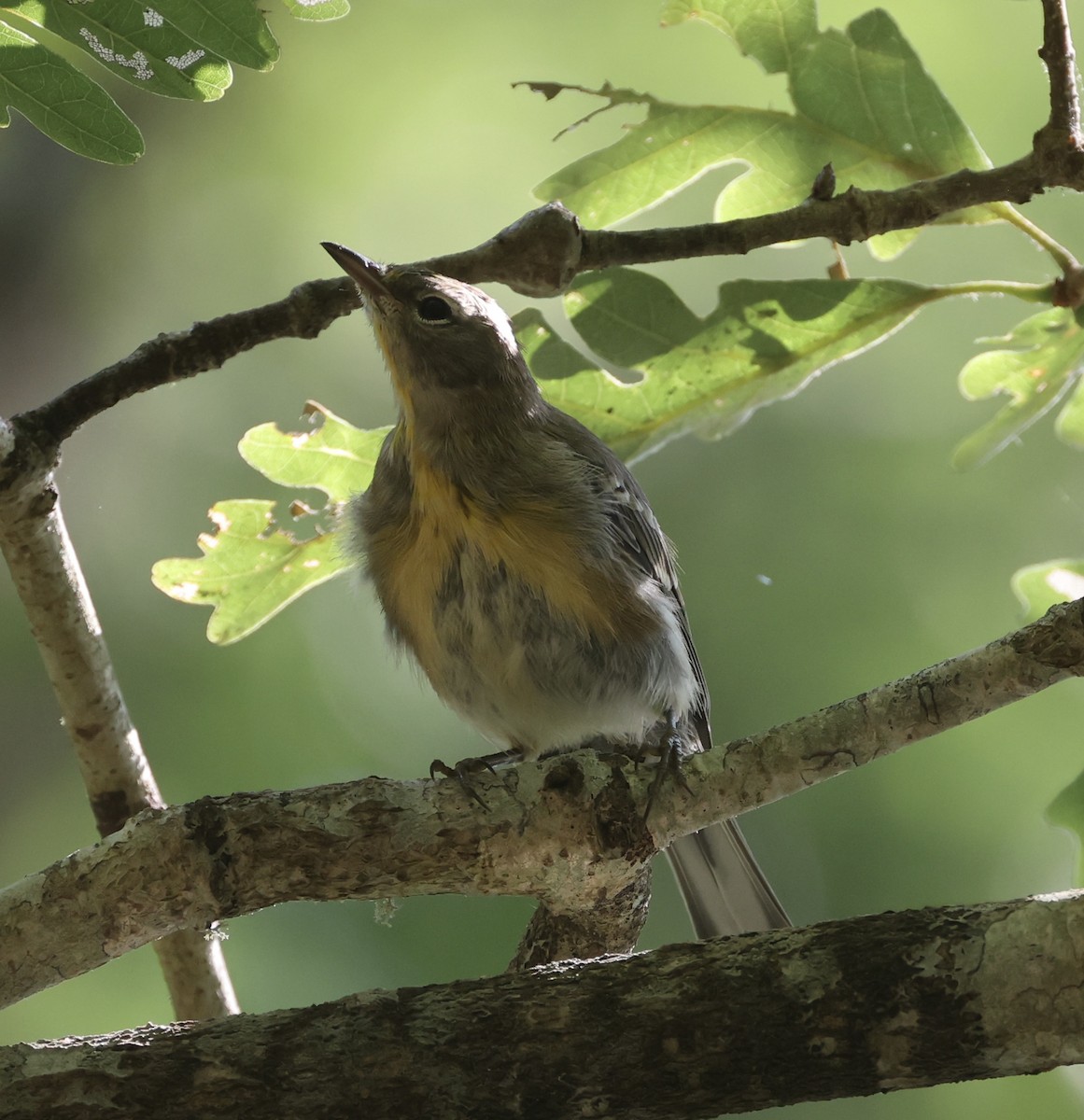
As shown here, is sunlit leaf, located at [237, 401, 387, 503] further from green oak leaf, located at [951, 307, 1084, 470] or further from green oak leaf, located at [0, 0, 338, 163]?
green oak leaf, located at [951, 307, 1084, 470]

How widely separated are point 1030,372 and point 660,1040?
2133 millimetres

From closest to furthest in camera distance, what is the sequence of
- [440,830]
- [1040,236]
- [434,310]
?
[440,830], [1040,236], [434,310]

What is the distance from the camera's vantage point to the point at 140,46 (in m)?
2.70

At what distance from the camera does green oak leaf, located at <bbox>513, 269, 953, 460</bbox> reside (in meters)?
3.42

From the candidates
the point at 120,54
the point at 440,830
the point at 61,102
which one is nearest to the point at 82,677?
the point at 440,830

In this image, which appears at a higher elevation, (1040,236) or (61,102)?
(61,102)

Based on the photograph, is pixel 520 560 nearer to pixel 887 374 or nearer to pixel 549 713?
pixel 549 713

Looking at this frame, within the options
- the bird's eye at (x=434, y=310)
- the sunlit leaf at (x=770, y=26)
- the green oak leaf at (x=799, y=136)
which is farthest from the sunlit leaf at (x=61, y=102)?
the sunlit leaf at (x=770, y=26)

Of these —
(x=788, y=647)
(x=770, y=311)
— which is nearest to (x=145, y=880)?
(x=770, y=311)

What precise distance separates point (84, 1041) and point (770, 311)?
7.88 feet

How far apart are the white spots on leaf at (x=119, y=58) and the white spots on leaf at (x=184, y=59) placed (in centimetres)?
5

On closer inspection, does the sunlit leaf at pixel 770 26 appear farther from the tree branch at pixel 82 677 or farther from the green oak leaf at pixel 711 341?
the tree branch at pixel 82 677

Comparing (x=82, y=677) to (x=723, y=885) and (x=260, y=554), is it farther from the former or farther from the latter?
(x=723, y=885)

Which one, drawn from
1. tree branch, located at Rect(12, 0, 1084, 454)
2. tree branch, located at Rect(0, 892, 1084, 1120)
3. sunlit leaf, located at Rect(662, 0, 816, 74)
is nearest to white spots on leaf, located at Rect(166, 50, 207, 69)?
tree branch, located at Rect(12, 0, 1084, 454)
